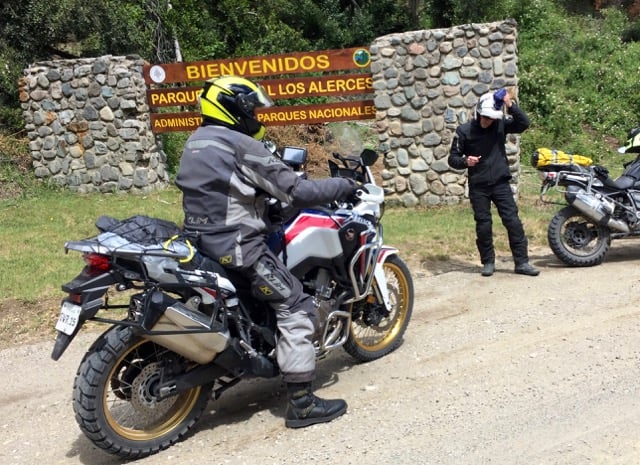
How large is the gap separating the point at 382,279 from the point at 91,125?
8.48 metres

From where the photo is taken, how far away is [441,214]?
32.6 feet

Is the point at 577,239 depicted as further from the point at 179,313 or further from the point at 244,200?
the point at 179,313

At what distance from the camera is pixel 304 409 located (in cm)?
392

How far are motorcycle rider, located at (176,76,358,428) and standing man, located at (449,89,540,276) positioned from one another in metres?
3.35

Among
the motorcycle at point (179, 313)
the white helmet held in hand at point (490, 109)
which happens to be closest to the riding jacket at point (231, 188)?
the motorcycle at point (179, 313)

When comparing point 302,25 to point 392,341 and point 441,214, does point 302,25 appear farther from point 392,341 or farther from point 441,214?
point 392,341

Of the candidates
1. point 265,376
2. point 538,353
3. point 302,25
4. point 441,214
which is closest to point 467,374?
point 538,353

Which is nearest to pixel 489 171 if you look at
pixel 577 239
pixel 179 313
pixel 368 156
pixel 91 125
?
pixel 577 239

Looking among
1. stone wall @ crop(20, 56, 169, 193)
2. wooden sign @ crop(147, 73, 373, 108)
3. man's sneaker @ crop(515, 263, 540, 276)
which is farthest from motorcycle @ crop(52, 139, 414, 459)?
stone wall @ crop(20, 56, 169, 193)

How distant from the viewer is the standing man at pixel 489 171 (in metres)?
6.82

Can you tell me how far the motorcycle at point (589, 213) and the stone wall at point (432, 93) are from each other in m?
2.85

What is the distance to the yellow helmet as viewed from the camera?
3.73m

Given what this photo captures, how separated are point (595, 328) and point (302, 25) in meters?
16.2

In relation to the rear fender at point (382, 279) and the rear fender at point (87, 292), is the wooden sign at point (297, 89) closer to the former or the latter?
the rear fender at point (382, 279)
